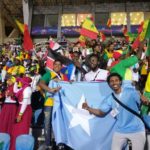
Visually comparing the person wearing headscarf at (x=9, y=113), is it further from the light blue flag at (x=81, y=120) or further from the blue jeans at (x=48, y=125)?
the light blue flag at (x=81, y=120)

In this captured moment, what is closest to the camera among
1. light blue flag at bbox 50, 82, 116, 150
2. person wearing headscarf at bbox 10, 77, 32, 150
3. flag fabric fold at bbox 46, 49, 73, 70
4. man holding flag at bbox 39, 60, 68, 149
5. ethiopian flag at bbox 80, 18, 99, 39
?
light blue flag at bbox 50, 82, 116, 150

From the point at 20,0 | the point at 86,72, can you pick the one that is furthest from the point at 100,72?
the point at 20,0

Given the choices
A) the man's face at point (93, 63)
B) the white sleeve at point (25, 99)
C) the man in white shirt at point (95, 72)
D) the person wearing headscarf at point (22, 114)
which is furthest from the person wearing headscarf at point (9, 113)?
the man's face at point (93, 63)

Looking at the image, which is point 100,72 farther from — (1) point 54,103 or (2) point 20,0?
(2) point 20,0

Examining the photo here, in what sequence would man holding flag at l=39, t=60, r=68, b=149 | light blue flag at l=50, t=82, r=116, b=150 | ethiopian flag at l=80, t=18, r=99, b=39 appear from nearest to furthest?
light blue flag at l=50, t=82, r=116, b=150 < man holding flag at l=39, t=60, r=68, b=149 < ethiopian flag at l=80, t=18, r=99, b=39

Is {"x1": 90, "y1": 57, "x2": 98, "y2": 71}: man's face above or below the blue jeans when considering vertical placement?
above

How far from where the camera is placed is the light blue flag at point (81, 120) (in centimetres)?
659

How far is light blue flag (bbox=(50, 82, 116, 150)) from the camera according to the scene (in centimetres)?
659

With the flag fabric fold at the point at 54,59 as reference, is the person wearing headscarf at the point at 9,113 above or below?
below

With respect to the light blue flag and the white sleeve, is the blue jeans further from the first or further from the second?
the white sleeve

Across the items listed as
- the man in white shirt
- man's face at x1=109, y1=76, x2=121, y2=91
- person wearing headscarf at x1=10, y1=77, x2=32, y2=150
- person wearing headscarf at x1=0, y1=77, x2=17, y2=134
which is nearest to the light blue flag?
the man in white shirt

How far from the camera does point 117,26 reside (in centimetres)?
3095

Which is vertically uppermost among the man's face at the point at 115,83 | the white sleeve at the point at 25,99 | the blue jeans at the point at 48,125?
the man's face at the point at 115,83

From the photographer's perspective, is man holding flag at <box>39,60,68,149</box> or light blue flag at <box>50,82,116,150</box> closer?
light blue flag at <box>50,82,116,150</box>
